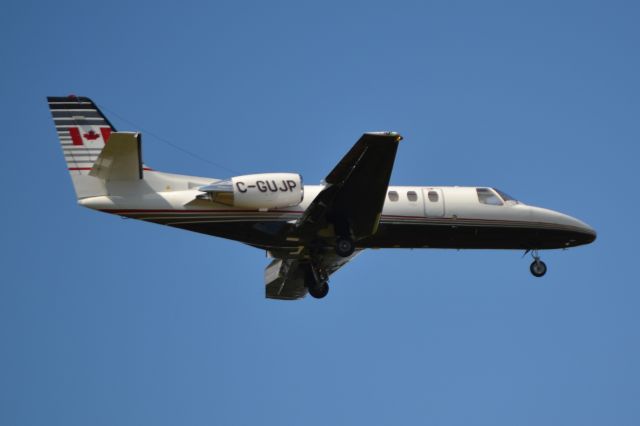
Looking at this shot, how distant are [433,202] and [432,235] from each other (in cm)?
93

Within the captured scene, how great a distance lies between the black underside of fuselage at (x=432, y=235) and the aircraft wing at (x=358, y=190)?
746 millimetres

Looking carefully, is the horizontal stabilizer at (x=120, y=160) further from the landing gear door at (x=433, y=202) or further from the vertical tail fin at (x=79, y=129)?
the landing gear door at (x=433, y=202)

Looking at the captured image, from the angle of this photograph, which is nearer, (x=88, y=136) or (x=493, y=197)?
(x=88, y=136)

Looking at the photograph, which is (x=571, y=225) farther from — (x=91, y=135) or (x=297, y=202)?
(x=91, y=135)

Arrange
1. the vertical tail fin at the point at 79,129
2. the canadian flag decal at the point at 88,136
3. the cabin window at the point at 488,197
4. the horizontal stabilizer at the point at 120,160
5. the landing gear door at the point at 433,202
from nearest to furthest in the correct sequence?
the horizontal stabilizer at the point at 120,160 → the vertical tail fin at the point at 79,129 → the canadian flag decal at the point at 88,136 → the landing gear door at the point at 433,202 → the cabin window at the point at 488,197

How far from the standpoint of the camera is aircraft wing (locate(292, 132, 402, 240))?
91.3 feet

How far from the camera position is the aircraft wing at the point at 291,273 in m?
32.6

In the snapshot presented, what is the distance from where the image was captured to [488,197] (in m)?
32.3

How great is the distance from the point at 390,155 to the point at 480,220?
16.1ft

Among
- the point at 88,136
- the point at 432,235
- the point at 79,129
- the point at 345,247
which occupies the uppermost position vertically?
the point at 79,129

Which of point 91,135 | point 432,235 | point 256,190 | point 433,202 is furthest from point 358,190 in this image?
point 91,135

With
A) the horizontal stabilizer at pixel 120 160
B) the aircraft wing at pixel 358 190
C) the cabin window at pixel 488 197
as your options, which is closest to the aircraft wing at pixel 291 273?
the aircraft wing at pixel 358 190

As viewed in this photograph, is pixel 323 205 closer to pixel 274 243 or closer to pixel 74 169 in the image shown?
pixel 274 243

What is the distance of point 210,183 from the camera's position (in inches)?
1174
